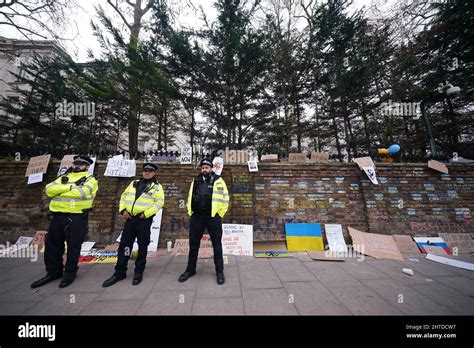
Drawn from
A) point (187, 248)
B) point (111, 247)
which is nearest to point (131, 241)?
point (187, 248)


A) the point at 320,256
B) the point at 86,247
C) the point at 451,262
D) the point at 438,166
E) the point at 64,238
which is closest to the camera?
the point at 64,238

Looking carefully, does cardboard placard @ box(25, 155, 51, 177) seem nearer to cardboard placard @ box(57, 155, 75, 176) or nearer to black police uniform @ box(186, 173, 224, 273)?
cardboard placard @ box(57, 155, 75, 176)

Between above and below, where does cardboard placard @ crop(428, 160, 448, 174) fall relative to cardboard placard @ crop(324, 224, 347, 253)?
above

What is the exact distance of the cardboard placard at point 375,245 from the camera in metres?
4.10

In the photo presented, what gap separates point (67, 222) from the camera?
9.43 feet

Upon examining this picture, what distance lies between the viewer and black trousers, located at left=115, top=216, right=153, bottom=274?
116 inches

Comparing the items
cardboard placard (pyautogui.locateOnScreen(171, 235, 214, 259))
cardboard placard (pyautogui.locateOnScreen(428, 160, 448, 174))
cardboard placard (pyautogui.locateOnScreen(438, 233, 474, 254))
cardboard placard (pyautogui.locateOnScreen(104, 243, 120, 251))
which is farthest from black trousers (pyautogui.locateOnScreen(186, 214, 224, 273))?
cardboard placard (pyautogui.locateOnScreen(428, 160, 448, 174))

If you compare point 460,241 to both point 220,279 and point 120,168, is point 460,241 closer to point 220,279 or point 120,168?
point 220,279

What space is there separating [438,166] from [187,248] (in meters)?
7.57

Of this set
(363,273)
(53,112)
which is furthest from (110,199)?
(53,112)

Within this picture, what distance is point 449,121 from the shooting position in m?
9.79

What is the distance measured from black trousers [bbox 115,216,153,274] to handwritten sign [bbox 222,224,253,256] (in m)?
1.84

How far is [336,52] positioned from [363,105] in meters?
3.41

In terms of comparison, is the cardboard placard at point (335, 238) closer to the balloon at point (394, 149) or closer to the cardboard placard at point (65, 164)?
the balloon at point (394, 149)
